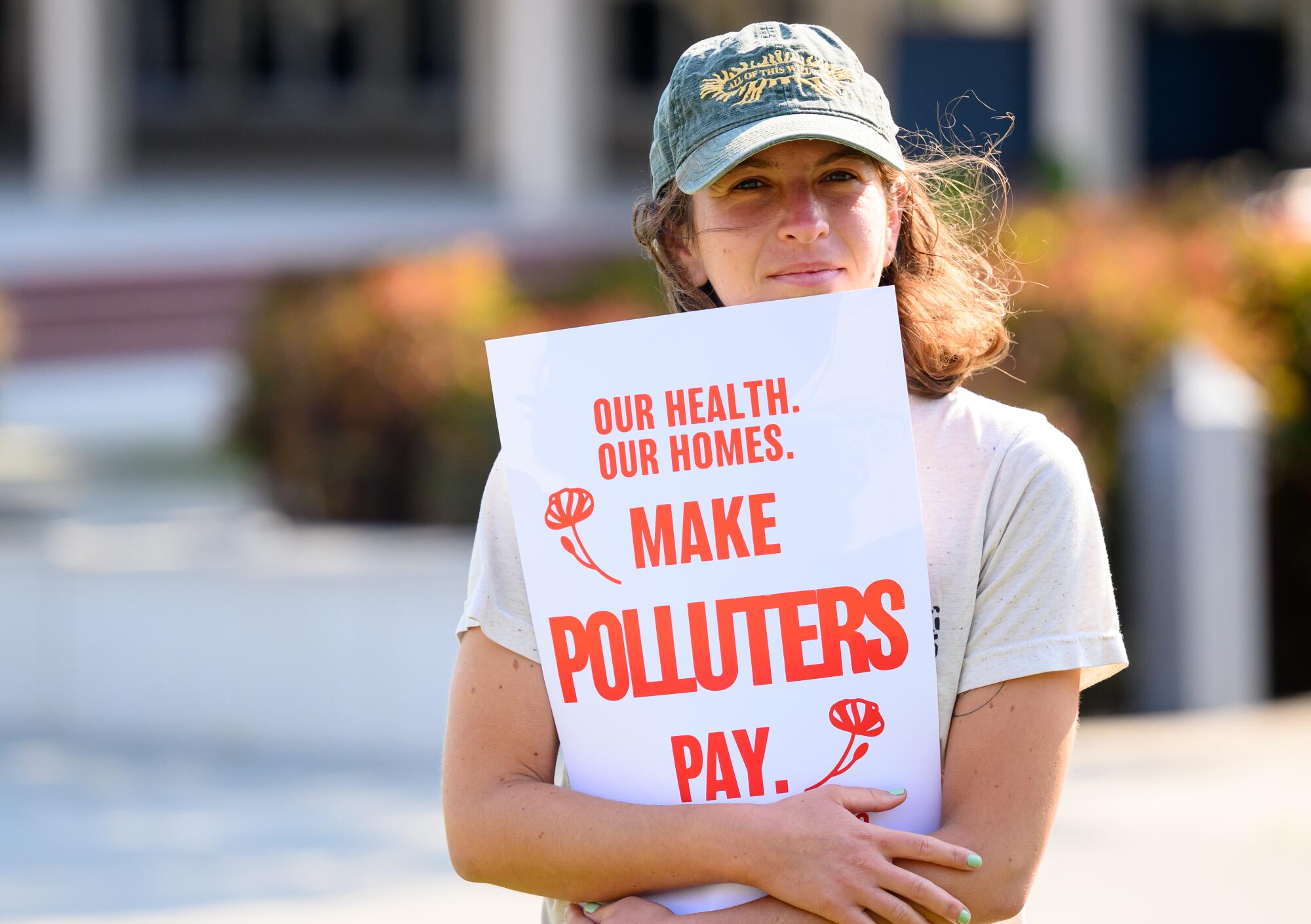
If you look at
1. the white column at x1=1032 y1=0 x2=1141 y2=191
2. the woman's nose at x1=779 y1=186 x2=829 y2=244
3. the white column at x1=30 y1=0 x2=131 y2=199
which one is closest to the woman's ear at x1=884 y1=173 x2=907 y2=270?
the woman's nose at x1=779 y1=186 x2=829 y2=244

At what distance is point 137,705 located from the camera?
21.5 ft

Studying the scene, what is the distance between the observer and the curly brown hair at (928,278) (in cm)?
183

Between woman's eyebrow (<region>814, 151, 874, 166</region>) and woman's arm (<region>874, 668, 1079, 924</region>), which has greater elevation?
woman's eyebrow (<region>814, 151, 874, 166</region>)

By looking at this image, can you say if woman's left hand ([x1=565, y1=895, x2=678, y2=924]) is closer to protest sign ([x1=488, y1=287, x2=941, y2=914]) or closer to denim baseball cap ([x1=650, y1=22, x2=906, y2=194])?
protest sign ([x1=488, y1=287, x2=941, y2=914])

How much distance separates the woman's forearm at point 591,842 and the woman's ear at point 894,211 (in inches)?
25.4

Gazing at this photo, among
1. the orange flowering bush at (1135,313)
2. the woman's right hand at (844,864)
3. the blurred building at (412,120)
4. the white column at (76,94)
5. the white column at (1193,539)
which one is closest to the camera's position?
the woman's right hand at (844,864)

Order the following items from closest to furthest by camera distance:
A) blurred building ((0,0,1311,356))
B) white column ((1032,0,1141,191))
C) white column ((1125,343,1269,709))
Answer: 1. white column ((1125,343,1269,709))
2. blurred building ((0,0,1311,356))
3. white column ((1032,0,1141,191))

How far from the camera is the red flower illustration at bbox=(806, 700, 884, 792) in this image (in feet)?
5.61

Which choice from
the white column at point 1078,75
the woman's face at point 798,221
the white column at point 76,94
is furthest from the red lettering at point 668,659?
the white column at point 76,94

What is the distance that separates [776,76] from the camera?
5.74ft

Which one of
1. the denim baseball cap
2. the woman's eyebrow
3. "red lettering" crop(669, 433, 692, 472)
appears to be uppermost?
the denim baseball cap

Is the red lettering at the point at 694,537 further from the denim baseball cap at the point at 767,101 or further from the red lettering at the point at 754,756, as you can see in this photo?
the denim baseball cap at the point at 767,101

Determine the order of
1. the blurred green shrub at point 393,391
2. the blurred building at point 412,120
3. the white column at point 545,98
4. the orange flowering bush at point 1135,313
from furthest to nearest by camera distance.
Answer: the white column at point 545,98 < the blurred building at point 412,120 < the blurred green shrub at point 393,391 < the orange flowering bush at point 1135,313

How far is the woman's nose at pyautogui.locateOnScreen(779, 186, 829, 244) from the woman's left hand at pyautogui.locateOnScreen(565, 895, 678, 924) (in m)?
0.69
